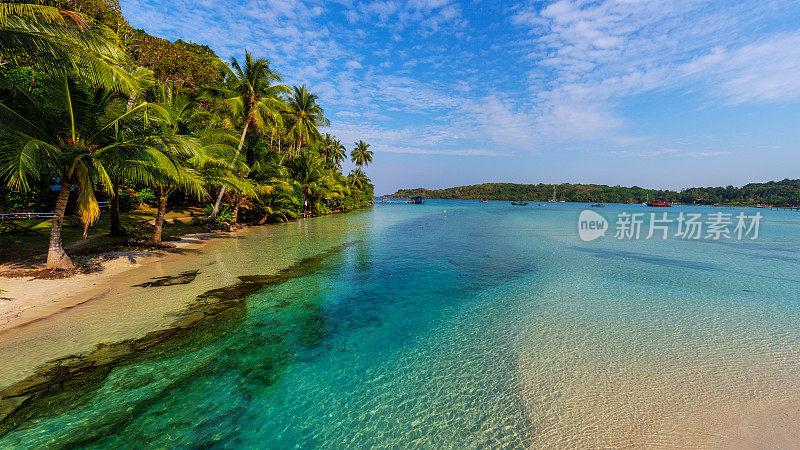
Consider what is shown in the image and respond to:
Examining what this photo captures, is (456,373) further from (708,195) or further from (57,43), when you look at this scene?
(708,195)

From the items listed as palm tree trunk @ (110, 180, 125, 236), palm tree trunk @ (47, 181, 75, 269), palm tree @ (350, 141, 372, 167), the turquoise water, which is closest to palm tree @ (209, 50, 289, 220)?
palm tree trunk @ (110, 180, 125, 236)

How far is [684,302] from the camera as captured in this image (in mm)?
9141

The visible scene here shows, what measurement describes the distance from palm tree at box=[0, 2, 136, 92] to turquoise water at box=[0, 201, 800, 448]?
731cm

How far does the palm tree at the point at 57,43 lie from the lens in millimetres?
6180

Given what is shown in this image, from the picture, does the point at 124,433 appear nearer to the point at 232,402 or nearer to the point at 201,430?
the point at 201,430

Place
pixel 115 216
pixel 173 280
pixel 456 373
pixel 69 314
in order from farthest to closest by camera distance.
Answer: pixel 115 216, pixel 173 280, pixel 69 314, pixel 456 373

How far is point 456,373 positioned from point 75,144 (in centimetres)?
1265

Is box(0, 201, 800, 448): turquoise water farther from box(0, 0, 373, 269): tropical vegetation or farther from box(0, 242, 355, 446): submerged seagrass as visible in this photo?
box(0, 0, 373, 269): tropical vegetation

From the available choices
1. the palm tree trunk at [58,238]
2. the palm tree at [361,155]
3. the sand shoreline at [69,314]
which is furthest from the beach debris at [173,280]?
the palm tree at [361,155]

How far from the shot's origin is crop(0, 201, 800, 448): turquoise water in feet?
12.5

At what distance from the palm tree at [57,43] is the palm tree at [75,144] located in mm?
1199

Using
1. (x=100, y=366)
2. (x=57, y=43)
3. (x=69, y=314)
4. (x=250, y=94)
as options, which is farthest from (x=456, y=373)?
(x=250, y=94)

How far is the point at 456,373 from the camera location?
5.22m

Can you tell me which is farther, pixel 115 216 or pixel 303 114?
pixel 303 114
